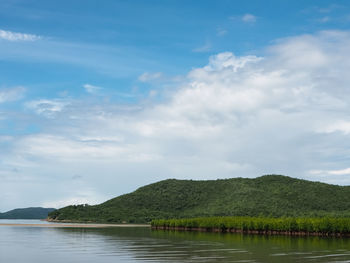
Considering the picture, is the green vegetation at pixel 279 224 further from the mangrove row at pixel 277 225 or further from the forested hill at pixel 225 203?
the forested hill at pixel 225 203

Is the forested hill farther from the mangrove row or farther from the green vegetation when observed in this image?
the green vegetation

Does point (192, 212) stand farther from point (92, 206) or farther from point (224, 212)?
point (92, 206)

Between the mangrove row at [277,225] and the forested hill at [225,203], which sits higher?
the forested hill at [225,203]

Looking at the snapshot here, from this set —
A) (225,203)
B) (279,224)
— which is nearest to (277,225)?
(279,224)

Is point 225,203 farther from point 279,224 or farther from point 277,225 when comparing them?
point 279,224

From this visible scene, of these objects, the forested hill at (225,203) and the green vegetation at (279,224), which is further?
the forested hill at (225,203)

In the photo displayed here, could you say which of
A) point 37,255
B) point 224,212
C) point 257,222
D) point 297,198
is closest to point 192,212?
point 224,212

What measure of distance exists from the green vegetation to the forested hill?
67025 millimetres

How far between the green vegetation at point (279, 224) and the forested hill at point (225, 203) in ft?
220

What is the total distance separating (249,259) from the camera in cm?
3628

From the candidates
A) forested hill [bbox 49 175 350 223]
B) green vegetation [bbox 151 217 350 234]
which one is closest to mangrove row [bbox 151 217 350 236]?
green vegetation [bbox 151 217 350 234]

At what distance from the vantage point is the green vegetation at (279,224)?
6788 cm

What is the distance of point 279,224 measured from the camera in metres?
73.6

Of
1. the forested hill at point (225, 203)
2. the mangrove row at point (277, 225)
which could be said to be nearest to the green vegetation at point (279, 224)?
the mangrove row at point (277, 225)
